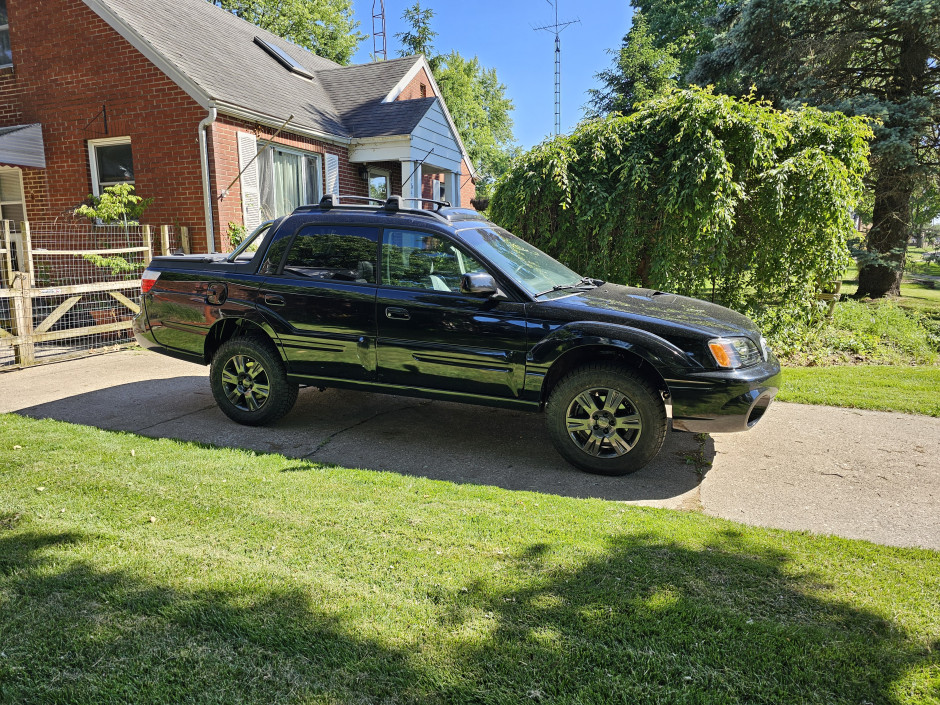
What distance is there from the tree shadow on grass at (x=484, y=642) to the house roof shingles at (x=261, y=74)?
997cm

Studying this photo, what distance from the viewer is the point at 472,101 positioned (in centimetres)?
4112

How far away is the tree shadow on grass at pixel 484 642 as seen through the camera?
7.44ft

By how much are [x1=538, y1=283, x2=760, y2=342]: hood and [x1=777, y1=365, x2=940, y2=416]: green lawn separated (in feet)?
7.18

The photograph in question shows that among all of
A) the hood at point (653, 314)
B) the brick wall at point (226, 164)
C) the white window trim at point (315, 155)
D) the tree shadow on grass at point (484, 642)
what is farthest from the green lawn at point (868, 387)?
the white window trim at point (315, 155)

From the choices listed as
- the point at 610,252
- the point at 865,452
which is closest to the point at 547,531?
the point at 865,452

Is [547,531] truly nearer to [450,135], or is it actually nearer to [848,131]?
[848,131]

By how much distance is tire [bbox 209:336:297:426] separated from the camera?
552 centimetres

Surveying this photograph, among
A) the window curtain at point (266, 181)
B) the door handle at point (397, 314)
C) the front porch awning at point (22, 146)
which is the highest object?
the front porch awning at point (22, 146)

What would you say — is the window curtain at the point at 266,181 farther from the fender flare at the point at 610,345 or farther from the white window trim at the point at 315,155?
the fender flare at the point at 610,345

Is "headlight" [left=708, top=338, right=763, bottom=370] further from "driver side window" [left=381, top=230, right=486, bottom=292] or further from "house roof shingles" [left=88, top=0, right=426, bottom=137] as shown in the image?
"house roof shingles" [left=88, top=0, right=426, bottom=137]

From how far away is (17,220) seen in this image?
1330cm

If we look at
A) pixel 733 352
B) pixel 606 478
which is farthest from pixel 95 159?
pixel 733 352

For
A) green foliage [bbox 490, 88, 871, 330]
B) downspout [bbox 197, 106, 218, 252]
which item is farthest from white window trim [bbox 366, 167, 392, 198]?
green foliage [bbox 490, 88, 871, 330]

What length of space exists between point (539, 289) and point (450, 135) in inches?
517
